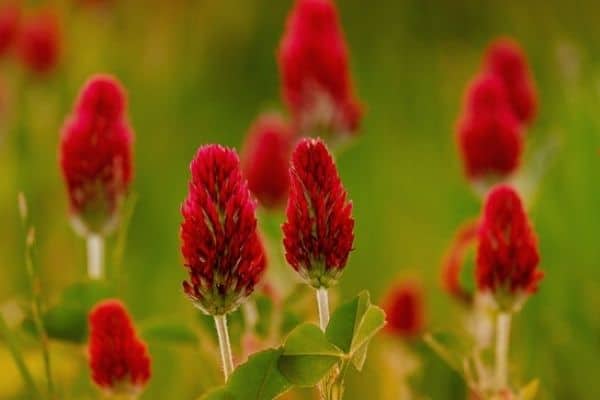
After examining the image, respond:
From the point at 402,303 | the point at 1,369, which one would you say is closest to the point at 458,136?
the point at 402,303

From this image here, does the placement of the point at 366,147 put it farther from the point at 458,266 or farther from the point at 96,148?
the point at 96,148

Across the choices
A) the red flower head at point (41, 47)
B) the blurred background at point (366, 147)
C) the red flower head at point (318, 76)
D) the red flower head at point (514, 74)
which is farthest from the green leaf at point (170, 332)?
the red flower head at point (41, 47)

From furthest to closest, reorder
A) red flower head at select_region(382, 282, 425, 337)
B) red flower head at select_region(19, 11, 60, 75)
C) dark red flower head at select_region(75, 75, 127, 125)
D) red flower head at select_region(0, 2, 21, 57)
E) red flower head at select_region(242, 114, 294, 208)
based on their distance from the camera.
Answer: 1. red flower head at select_region(0, 2, 21, 57)
2. red flower head at select_region(19, 11, 60, 75)
3. red flower head at select_region(242, 114, 294, 208)
4. red flower head at select_region(382, 282, 425, 337)
5. dark red flower head at select_region(75, 75, 127, 125)

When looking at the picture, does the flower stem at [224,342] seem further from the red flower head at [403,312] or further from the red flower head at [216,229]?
the red flower head at [403,312]

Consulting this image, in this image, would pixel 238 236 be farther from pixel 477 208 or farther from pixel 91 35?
pixel 91 35

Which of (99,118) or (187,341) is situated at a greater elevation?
(99,118)

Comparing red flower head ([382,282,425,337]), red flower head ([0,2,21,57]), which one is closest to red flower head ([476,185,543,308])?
red flower head ([382,282,425,337])

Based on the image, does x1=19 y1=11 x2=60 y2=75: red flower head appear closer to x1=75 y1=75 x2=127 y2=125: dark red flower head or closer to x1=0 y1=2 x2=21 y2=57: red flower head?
x1=0 y1=2 x2=21 y2=57: red flower head
